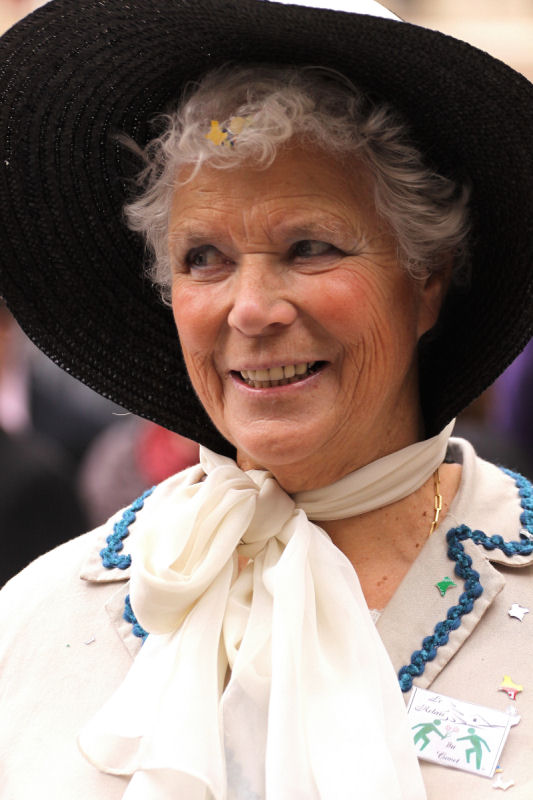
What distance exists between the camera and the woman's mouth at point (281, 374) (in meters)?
2.32

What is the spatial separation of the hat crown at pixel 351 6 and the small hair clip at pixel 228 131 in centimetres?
23

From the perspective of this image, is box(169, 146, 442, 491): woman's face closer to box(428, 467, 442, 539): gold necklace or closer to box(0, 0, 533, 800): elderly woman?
box(0, 0, 533, 800): elderly woman

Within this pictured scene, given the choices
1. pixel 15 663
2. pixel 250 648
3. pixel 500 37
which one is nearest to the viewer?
pixel 250 648

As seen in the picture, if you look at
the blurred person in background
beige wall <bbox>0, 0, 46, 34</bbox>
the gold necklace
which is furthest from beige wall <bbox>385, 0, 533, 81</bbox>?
the gold necklace

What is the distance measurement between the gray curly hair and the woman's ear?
A: 2 centimetres

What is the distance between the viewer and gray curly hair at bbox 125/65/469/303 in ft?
7.48

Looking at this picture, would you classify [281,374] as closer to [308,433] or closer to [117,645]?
[308,433]

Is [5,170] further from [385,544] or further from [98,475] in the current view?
[98,475]

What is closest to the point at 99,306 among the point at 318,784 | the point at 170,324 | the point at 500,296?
the point at 170,324

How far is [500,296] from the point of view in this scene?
2482 mm

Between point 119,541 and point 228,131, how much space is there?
0.99m

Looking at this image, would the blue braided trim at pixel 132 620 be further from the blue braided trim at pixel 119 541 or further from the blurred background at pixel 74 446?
the blurred background at pixel 74 446

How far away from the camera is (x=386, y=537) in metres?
2.47

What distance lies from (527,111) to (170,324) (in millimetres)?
1005
